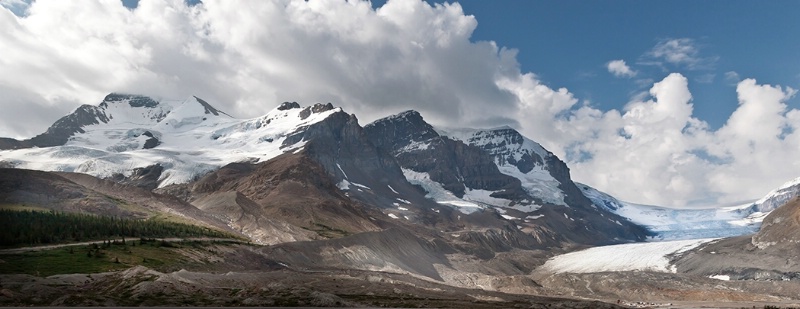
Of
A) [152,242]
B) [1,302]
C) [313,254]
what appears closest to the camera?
[1,302]

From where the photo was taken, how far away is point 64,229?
118 metres

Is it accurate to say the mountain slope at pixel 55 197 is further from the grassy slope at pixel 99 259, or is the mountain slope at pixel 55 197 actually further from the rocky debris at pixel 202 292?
the rocky debris at pixel 202 292

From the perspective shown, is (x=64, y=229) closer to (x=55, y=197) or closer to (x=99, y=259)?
(x=99, y=259)

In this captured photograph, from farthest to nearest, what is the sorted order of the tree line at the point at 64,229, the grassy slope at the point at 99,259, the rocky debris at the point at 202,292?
the tree line at the point at 64,229, the grassy slope at the point at 99,259, the rocky debris at the point at 202,292

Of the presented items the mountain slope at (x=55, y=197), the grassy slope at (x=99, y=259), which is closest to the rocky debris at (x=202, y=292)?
the grassy slope at (x=99, y=259)

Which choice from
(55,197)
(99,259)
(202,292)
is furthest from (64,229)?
(55,197)

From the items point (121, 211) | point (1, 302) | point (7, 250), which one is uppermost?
point (121, 211)

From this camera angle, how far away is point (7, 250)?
9350 cm

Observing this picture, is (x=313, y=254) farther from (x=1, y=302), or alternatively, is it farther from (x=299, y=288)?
(x=1, y=302)

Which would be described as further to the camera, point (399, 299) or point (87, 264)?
point (399, 299)

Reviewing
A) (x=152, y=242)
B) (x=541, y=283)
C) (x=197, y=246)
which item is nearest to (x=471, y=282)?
(x=541, y=283)

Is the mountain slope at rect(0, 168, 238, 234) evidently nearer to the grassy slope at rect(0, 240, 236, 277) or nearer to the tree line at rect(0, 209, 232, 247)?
the tree line at rect(0, 209, 232, 247)

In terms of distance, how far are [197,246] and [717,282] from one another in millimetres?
136714

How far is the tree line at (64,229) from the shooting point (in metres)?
104
